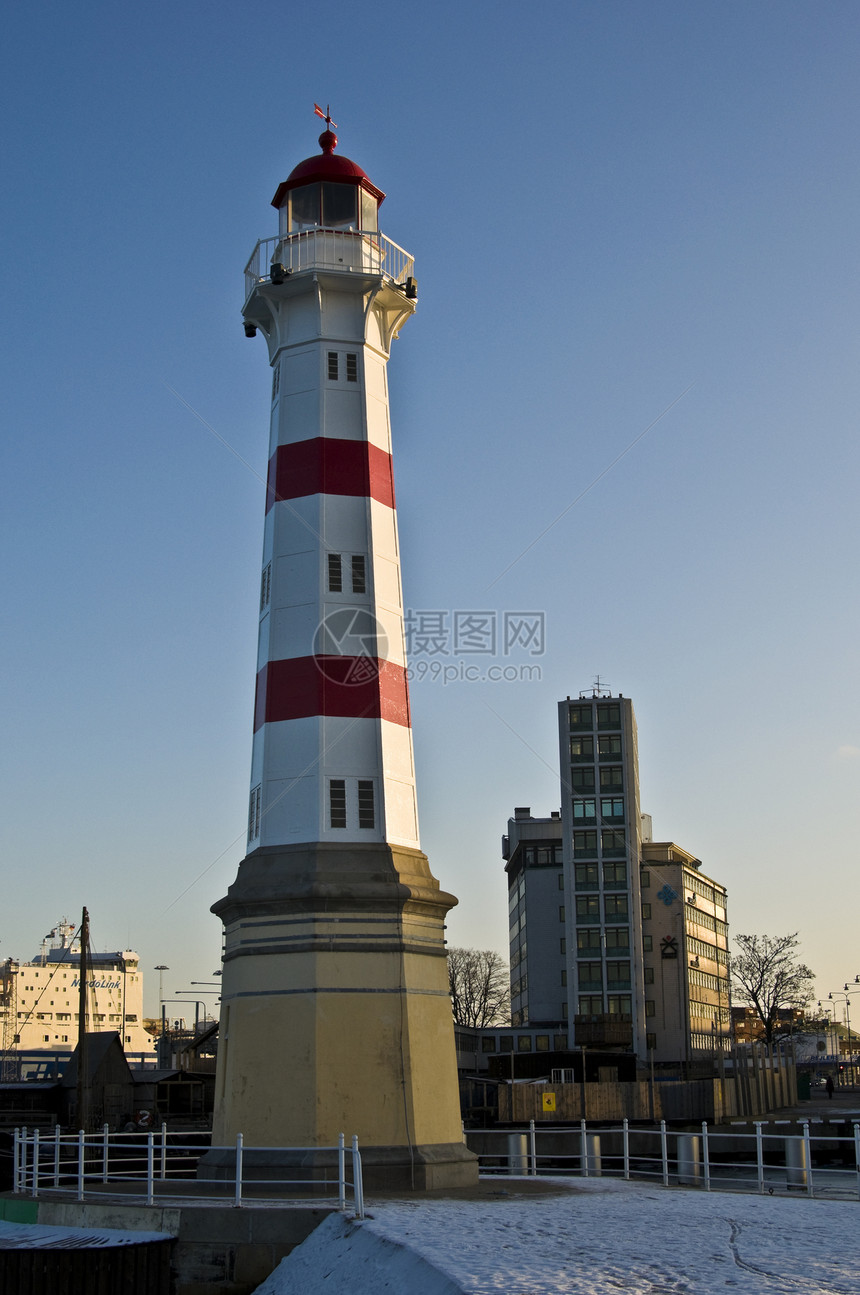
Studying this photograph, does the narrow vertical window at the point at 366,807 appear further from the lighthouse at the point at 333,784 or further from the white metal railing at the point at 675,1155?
the white metal railing at the point at 675,1155

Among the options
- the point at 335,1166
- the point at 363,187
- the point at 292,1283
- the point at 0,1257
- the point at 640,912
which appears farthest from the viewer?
the point at 640,912

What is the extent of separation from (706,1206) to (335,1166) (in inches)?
256

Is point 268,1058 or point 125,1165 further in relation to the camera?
point 125,1165

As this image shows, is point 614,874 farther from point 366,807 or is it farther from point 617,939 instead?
point 366,807

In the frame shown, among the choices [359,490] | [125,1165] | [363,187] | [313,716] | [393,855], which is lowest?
[125,1165]

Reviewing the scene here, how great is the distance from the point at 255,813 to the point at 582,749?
2195 inches

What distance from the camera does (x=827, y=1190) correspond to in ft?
74.4

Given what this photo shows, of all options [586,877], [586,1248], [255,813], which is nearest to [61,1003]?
[586,877]

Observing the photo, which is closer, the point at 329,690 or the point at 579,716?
the point at 329,690

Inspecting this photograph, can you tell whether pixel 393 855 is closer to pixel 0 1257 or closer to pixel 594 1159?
pixel 594 1159

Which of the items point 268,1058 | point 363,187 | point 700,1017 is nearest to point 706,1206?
point 268,1058

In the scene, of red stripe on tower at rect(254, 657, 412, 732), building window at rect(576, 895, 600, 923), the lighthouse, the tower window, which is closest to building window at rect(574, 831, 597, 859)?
building window at rect(576, 895, 600, 923)

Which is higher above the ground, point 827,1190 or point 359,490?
point 359,490

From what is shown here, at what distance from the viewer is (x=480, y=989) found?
4587 inches
